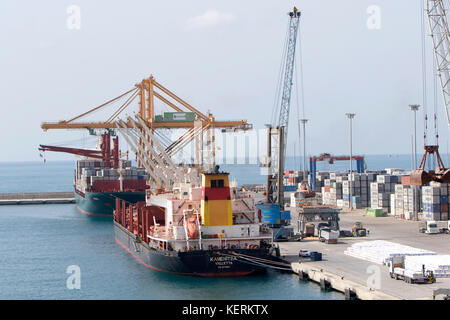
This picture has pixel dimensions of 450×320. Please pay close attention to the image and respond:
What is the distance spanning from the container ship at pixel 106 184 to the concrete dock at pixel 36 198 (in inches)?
289

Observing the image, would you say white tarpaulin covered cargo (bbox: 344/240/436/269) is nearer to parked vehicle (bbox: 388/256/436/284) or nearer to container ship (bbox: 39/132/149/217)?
parked vehicle (bbox: 388/256/436/284)

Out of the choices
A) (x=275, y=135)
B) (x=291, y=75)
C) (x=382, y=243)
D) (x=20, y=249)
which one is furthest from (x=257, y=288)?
(x=291, y=75)

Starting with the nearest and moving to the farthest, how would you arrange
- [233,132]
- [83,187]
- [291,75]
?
[291,75] → [233,132] → [83,187]

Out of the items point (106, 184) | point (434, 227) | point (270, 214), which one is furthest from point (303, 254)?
point (106, 184)

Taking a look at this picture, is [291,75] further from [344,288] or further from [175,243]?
[344,288]

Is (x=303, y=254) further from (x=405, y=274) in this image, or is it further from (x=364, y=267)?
(x=405, y=274)

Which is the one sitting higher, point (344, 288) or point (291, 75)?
point (291, 75)

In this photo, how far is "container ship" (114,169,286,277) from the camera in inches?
1693

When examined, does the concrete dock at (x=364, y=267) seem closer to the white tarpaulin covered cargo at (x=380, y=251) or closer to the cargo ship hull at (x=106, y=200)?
the white tarpaulin covered cargo at (x=380, y=251)

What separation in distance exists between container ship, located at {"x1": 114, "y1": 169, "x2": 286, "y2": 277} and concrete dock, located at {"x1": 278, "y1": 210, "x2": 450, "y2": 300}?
3232 millimetres

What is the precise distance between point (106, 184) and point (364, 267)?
240 ft

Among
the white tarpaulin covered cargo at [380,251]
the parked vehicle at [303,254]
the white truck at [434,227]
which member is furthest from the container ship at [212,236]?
the white truck at [434,227]
